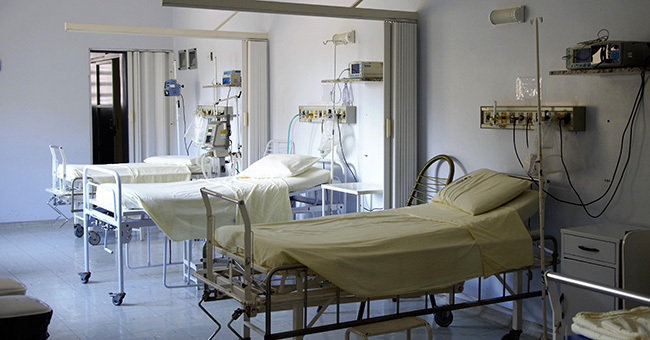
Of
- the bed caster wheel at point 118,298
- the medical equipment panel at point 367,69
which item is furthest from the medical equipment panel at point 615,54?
the bed caster wheel at point 118,298

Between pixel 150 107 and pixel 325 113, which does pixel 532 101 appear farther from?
pixel 150 107

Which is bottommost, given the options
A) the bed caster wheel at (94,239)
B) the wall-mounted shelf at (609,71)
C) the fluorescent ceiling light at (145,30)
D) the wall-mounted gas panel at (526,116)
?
the bed caster wheel at (94,239)

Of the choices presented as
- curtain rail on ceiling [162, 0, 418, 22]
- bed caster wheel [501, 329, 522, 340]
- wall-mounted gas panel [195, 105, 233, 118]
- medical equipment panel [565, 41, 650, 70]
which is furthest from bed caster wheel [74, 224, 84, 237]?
medical equipment panel [565, 41, 650, 70]

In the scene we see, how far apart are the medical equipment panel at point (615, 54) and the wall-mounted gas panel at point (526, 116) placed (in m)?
0.46

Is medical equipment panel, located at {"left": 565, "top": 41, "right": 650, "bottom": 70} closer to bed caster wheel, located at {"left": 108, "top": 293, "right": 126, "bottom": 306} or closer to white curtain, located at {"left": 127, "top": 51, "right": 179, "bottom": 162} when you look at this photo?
bed caster wheel, located at {"left": 108, "top": 293, "right": 126, "bottom": 306}

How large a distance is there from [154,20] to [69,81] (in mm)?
1563

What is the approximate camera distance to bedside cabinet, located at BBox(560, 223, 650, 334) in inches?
150

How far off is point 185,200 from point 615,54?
3.41 metres

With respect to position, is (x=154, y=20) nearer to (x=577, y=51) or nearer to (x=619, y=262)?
(x=577, y=51)

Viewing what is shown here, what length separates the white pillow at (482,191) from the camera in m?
4.46

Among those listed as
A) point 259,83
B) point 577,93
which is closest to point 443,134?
point 577,93

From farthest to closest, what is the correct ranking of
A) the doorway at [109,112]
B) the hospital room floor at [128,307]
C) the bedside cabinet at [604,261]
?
1. the doorway at [109,112]
2. the hospital room floor at [128,307]
3. the bedside cabinet at [604,261]

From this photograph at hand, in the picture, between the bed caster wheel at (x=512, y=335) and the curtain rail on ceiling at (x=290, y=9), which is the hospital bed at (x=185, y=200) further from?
the bed caster wheel at (x=512, y=335)

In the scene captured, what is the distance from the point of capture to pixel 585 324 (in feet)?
8.29
